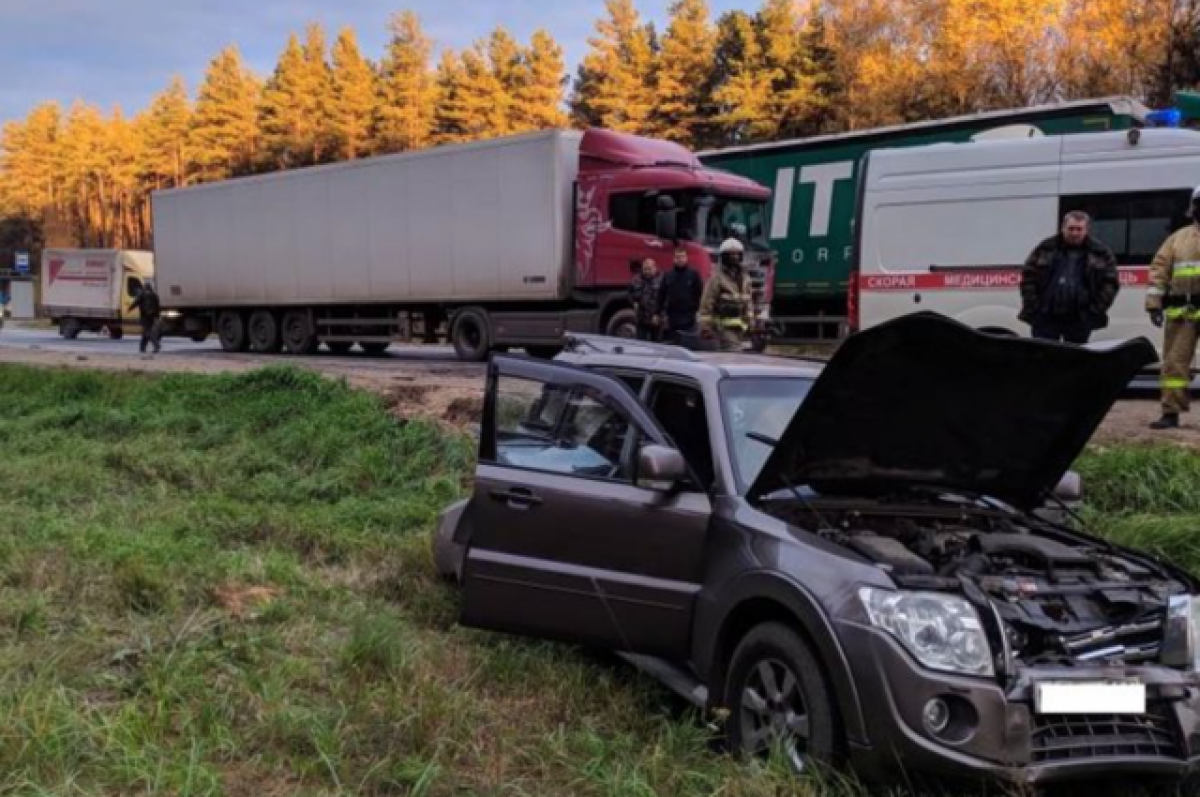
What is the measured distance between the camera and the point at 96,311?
3550 centimetres

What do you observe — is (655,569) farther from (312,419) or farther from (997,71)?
(997,71)

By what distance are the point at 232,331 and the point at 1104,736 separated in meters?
24.0

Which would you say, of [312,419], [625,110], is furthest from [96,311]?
[312,419]

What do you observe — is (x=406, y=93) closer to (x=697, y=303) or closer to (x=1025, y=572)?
(x=697, y=303)

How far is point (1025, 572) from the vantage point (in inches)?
146

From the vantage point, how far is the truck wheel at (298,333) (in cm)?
2295

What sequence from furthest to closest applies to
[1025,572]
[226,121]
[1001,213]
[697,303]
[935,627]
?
[226,121] < [1001,213] < [697,303] < [1025,572] < [935,627]

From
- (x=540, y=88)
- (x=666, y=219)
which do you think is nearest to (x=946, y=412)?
(x=666, y=219)

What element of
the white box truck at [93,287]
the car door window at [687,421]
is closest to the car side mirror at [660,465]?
the car door window at [687,421]

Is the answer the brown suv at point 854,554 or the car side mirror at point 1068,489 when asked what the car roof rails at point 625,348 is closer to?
the brown suv at point 854,554

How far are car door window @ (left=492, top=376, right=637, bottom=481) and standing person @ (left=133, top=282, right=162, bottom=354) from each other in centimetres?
2181

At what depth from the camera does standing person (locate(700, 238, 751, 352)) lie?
9.95 metres

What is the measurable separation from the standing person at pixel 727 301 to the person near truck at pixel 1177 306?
331 cm

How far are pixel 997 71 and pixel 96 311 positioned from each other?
28.4 metres
